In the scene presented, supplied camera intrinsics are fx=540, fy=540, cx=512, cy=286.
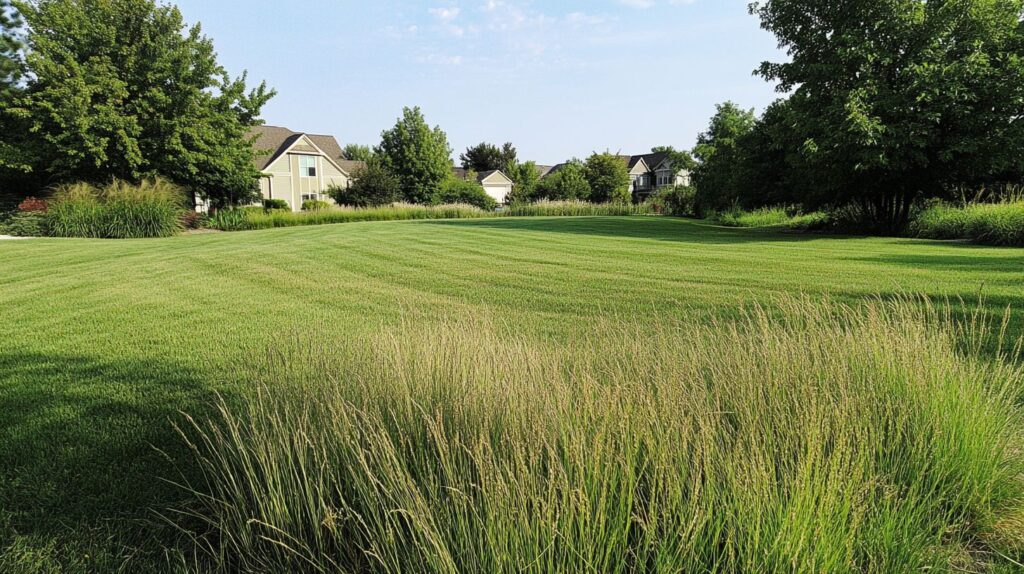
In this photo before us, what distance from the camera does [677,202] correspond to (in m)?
33.8

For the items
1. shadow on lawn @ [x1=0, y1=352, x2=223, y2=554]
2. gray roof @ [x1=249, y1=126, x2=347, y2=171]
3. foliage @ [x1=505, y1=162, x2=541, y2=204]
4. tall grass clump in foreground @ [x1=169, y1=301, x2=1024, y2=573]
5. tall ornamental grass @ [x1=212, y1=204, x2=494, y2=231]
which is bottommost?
shadow on lawn @ [x1=0, y1=352, x2=223, y2=554]

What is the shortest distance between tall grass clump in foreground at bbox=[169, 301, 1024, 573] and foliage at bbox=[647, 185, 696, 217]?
29.9 metres

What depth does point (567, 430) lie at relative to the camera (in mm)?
1941

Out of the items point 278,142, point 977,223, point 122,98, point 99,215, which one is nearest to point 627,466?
point 977,223

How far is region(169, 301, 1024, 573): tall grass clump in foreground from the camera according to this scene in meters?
1.55

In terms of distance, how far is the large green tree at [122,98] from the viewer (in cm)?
2105

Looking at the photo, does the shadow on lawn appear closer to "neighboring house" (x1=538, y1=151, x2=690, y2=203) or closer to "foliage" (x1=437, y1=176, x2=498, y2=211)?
"foliage" (x1=437, y1=176, x2=498, y2=211)

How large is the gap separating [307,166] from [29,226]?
32666mm

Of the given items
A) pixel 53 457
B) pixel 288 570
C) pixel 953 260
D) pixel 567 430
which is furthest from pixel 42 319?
pixel 953 260

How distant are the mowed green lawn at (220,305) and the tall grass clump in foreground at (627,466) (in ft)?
1.92

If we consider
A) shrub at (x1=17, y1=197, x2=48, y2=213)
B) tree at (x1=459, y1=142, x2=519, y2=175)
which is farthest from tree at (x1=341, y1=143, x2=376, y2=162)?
shrub at (x1=17, y1=197, x2=48, y2=213)

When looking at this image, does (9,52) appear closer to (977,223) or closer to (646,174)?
(977,223)

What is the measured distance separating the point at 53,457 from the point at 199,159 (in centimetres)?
2434

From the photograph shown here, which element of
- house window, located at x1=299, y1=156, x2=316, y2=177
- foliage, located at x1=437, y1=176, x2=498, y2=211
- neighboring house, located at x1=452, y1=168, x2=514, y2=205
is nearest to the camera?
foliage, located at x1=437, y1=176, x2=498, y2=211
